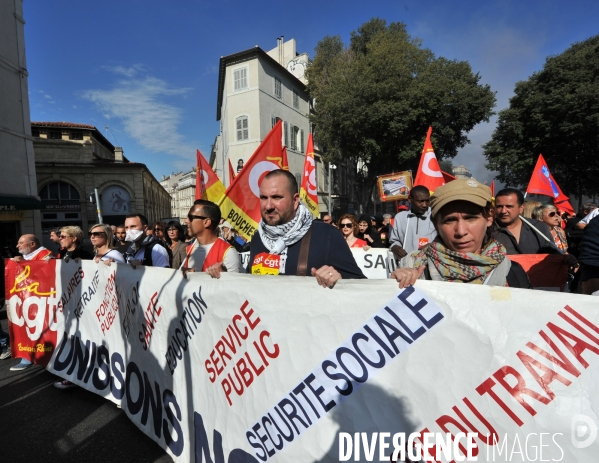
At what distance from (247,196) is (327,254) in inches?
82.5

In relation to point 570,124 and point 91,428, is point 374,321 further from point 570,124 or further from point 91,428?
point 570,124

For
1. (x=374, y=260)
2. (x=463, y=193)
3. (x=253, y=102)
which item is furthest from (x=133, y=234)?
(x=253, y=102)

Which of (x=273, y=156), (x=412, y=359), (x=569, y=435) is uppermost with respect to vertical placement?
(x=273, y=156)

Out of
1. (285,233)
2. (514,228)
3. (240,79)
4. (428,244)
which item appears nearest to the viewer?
(428,244)

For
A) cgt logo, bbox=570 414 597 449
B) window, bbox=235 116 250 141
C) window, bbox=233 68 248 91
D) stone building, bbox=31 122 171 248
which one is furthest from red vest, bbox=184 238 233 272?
stone building, bbox=31 122 171 248

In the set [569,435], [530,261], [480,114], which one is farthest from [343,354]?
[480,114]

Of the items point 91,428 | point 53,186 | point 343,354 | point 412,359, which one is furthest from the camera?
point 53,186

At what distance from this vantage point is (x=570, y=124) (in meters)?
22.8

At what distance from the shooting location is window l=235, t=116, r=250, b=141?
25750 millimetres

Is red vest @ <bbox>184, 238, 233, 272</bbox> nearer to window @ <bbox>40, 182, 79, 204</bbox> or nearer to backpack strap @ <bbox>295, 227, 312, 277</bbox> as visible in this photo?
backpack strap @ <bbox>295, 227, 312, 277</bbox>

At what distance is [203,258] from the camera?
2955 mm

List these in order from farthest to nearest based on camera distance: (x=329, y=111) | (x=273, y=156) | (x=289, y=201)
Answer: (x=329, y=111) < (x=273, y=156) < (x=289, y=201)

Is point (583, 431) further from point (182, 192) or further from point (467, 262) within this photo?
point (182, 192)

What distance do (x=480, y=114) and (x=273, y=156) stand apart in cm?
2325
